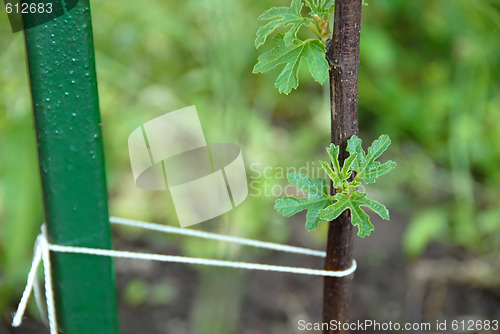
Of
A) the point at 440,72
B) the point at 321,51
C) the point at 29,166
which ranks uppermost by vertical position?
the point at 440,72

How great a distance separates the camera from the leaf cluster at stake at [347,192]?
485 millimetres

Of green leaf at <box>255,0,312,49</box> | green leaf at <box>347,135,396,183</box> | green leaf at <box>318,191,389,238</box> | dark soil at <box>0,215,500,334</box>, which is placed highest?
green leaf at <box>255,0,312,49</box>

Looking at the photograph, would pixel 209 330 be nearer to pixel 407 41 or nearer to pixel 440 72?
pixel 440 72

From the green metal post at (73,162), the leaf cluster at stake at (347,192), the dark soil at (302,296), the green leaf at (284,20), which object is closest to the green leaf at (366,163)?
the leaf cluster at stake at (347,192)

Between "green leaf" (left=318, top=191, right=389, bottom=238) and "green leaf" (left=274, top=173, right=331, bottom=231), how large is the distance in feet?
0.05

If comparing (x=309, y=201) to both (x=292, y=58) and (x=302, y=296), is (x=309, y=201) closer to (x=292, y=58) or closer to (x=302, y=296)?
(x=292, y=58)

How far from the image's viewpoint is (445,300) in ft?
3.91

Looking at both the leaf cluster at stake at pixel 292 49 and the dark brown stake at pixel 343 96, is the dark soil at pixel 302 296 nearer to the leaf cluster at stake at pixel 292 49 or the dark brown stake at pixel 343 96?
the dark brown stake at pixel 343 96

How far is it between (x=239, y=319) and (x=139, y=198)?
1.52ft

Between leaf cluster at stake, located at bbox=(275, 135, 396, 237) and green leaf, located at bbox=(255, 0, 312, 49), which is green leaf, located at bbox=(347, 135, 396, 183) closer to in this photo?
leaf cluster at stake, located at bbox=(275, 135, 396, 237)

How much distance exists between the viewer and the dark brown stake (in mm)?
489

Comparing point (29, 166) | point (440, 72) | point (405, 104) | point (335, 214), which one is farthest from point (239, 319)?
point (440, 72)

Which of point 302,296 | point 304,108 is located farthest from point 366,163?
point 304,108

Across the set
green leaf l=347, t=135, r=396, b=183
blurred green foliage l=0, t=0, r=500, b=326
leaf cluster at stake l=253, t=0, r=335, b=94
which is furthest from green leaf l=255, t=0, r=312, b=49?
blurred green foliage l=0, t=0, r=500, b=326
